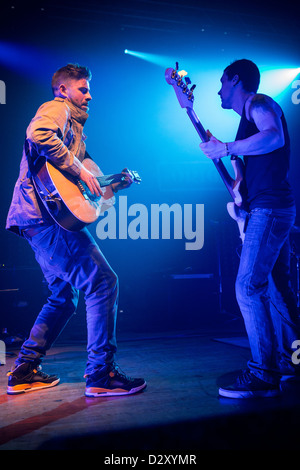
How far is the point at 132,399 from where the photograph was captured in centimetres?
260

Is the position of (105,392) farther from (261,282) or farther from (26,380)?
(261,282)

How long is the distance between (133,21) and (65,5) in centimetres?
118

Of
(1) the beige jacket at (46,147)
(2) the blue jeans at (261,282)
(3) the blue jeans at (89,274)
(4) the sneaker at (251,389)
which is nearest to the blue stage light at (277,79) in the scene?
(1) the beige jacket at (46,147)

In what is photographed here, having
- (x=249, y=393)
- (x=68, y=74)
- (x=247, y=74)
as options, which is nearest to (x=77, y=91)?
(x=68, y=74)

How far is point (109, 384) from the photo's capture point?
2730mm

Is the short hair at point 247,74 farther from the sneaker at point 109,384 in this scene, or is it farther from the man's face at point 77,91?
the sneaker at point 109,384

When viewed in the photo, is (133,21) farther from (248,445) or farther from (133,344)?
(248,445)

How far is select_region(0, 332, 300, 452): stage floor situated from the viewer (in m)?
1.84

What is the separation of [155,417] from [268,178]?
1.64 meters

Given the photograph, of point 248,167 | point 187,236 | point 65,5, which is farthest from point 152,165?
point 248,167

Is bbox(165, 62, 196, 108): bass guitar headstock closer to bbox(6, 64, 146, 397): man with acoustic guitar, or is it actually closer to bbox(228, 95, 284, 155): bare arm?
bbox(228, 95, 284, 155): bare arm

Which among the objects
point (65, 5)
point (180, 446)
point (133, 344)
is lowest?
point (133, 344)

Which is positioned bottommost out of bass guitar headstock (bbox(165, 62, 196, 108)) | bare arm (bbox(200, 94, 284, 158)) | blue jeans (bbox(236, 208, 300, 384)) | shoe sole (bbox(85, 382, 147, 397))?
shoe sole (bbox(85, 382, 147, 397))

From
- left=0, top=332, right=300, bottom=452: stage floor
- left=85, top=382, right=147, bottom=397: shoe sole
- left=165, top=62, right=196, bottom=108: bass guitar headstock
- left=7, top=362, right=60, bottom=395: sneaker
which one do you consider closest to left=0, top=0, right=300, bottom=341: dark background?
left=7, top=362, right=60, bottom=395: sneaker
